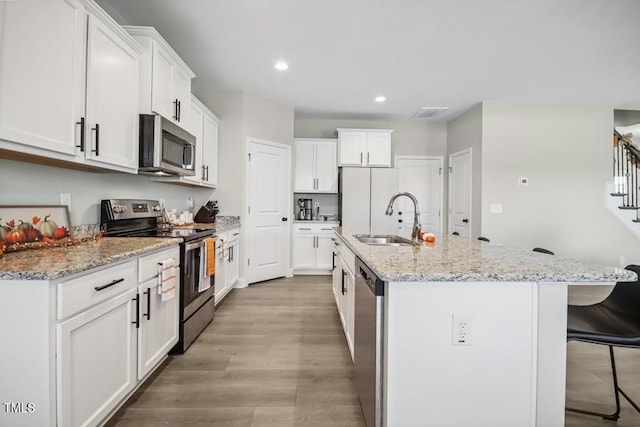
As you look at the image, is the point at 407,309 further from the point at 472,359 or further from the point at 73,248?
the point at 73,248

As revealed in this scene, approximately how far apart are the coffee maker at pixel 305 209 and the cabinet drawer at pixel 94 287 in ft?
12.4

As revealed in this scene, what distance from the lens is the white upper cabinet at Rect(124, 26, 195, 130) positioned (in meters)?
2.28

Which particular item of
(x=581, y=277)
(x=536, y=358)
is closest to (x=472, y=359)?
(x=536, y=358)

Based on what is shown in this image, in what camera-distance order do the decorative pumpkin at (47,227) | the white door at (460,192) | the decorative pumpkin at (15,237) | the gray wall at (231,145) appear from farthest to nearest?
1. the white door at (460,192)
2. the gray wall at (231,145)
3. the decorative pumpkin at (47,227)
4. the decorative pumpkin at (15,237)

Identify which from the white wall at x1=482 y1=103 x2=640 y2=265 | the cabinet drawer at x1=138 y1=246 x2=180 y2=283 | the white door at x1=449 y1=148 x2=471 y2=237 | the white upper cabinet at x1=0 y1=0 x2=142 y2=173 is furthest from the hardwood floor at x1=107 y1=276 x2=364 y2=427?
the white wall at x1=482 y1=103 x2=640 y2=265

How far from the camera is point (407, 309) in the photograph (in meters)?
1.13

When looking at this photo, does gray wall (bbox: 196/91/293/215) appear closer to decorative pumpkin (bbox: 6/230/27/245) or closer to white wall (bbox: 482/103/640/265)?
decorative pumpkin (bbox: 6/230/27/245)

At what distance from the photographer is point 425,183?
225 inches

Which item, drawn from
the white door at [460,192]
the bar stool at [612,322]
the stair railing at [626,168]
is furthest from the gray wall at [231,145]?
the stair railing at [626,168]

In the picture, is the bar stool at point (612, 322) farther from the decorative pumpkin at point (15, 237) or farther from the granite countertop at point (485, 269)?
the decorative pumpkin at point (15, 237)

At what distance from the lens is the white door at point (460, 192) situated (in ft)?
16.1

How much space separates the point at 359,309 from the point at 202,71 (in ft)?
11.4

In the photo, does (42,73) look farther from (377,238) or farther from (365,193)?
(365,193)

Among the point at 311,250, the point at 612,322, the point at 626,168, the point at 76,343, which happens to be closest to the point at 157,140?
the point at 76,343
